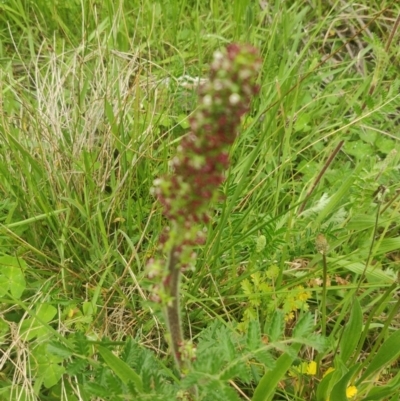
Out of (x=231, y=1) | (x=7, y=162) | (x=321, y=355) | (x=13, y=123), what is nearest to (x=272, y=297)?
(x=321, y=355)

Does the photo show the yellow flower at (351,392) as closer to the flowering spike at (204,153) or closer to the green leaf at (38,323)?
the flowering spike at (204,153)

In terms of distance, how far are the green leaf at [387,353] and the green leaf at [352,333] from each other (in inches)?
3.0

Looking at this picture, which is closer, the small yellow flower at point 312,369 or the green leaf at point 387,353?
the green leaf at point 387,353

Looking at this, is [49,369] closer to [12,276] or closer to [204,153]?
[12,276]

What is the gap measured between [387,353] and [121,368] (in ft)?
2.66

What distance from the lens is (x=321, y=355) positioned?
1733 mm

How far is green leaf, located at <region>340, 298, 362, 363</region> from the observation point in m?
1.65

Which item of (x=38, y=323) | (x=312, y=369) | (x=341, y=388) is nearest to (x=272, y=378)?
(x=341, y=388)

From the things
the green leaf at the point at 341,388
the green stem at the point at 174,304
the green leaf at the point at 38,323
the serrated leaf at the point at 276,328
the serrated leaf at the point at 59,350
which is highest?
the green stem at the point at 174,304

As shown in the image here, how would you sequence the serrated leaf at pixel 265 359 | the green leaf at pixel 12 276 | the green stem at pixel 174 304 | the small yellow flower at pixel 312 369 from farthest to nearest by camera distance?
the green leaf at pixel 12 276
the small yellow flower at pixel 312 369
the serrated leaf at pixel 265 359
the green stem at pixel 174 304

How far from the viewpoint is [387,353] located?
1649 mm

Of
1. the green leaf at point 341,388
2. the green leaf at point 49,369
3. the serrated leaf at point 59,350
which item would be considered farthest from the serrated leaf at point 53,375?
the green leaf at point 341,388

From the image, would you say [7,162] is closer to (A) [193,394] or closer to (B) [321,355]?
(A) [193,394]

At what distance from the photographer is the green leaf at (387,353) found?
1.63 m
